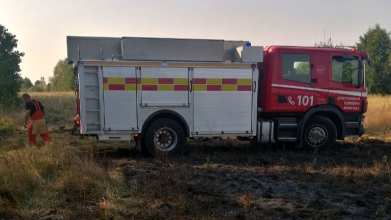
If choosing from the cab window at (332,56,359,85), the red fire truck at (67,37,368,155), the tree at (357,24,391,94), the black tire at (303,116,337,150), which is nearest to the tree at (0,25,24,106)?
the red fire truck at (67,37,368,155)

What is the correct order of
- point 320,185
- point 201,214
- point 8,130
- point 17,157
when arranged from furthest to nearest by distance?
point 8,130 → point 17,157 → point 320,185 → point 201,214

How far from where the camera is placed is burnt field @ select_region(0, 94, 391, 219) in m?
4.70

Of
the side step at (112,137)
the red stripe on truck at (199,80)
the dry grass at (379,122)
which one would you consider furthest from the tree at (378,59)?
the side step at (112,137)

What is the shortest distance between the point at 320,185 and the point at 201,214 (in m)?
2.56

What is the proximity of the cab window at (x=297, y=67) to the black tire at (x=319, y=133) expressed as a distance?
115 cm

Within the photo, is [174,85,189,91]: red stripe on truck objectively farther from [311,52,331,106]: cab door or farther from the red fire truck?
[311,52,331,106]: cab door

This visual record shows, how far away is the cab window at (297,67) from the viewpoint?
29.5ft

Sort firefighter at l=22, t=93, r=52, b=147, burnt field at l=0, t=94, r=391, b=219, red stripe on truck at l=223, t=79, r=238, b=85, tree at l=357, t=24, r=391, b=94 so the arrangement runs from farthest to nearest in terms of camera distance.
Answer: tree at l=357, t=24, r=391, b=94
firefighter at l=22, t=93, r=52, b=147
red stripe on truck at l=223, t=79, r=238, b=85
burnt field at l=0, t=94, r=391, b=219

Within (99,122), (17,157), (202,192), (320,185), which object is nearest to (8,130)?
(99,122)

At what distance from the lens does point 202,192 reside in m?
5.50

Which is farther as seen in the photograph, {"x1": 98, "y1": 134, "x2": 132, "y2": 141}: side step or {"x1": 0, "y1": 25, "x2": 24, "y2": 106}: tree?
{"x1": 0, "y1": 25, "x2": 24, "y2": 106}: tree

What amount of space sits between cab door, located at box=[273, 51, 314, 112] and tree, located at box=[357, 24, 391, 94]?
111ft

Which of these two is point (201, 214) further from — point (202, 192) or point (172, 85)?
point (172, 85)

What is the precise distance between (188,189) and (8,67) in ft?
69.8
